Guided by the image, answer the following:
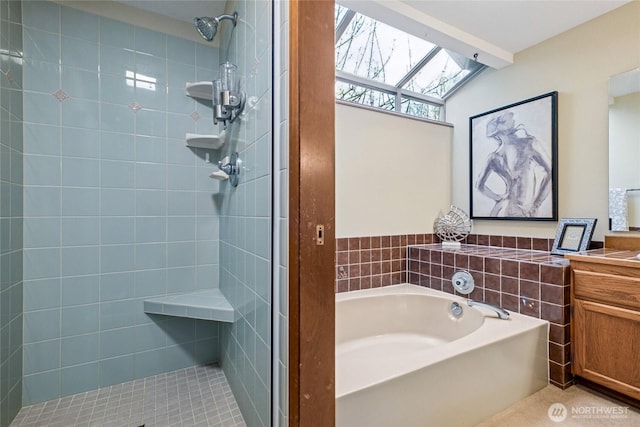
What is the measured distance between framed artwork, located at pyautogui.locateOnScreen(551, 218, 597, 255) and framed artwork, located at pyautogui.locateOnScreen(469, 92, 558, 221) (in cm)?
12

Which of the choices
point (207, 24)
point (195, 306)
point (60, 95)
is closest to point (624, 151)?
point (207, 24)

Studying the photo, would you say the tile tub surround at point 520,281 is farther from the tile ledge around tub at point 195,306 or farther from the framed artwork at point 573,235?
the tile ledge around tub at point 195,306

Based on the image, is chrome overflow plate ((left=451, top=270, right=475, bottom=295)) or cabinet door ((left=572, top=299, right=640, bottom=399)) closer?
cabinet door ((left=572, top=299, right=640, bottom=399))

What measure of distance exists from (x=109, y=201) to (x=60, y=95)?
25.6 inches

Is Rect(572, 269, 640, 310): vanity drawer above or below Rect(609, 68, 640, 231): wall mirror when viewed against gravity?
below

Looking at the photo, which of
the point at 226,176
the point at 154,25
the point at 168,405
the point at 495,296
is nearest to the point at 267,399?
the point at 168,405

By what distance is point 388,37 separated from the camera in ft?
7.87

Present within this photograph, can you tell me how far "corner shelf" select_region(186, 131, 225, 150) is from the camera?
76.2 inches

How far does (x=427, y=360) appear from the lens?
125 cm

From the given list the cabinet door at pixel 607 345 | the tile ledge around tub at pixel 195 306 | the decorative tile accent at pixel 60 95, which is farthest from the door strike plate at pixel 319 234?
the decorative tile accent at pixel 60 95

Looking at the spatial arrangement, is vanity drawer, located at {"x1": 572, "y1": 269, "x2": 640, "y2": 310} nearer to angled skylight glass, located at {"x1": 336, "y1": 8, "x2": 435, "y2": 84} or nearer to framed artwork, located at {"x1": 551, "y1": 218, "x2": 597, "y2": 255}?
framed artwork, located at {"x1": 551, "y1": 218, "x2": 597, "y2": 255}

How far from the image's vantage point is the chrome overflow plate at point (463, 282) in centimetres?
211

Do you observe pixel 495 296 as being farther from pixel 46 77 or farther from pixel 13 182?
pixel 46 77

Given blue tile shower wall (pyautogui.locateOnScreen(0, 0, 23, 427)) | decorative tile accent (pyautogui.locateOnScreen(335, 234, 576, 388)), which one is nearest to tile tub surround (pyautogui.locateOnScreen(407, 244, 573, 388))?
decorative tile accent (pyautogui.locateOnScreen(335, 234, 576, 388))
